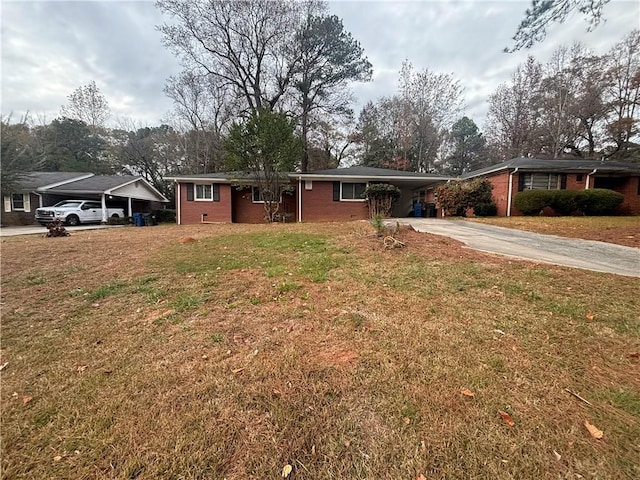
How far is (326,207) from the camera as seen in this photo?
1589 cm

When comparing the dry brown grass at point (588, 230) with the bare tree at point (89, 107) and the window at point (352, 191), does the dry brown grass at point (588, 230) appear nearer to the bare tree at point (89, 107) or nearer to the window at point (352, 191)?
the window at point (352, 191)

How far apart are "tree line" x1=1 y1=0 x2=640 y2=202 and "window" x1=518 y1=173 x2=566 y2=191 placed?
11113 mm

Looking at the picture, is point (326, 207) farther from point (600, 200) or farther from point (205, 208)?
point (600, 200)

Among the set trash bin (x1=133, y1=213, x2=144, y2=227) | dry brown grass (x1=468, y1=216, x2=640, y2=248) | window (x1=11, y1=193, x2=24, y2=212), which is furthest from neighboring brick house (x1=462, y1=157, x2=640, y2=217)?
window (x1=11, y1=193, x2=24, y2=212)

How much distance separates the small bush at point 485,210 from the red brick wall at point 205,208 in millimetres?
14039

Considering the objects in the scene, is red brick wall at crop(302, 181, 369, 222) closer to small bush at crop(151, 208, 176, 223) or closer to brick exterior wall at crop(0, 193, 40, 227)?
small bush at crop(151, 208, 176, 223)

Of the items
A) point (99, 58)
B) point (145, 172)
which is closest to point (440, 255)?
point (99, 58)

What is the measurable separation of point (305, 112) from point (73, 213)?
17.5m

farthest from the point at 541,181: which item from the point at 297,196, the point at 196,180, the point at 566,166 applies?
the point at 196,180

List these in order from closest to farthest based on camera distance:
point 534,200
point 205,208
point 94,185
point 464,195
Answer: point 534,200 < point 464,195 < point 205,208 < point 94,185

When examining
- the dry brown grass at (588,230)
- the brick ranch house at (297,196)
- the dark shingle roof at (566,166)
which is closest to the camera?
the dry brown grass at (588,230)

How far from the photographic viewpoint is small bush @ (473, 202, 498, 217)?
14688 millimetres

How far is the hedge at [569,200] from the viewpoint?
13758 mm

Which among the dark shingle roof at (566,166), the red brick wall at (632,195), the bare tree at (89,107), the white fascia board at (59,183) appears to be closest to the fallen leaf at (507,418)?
the dark shingle roof at (566,166)
